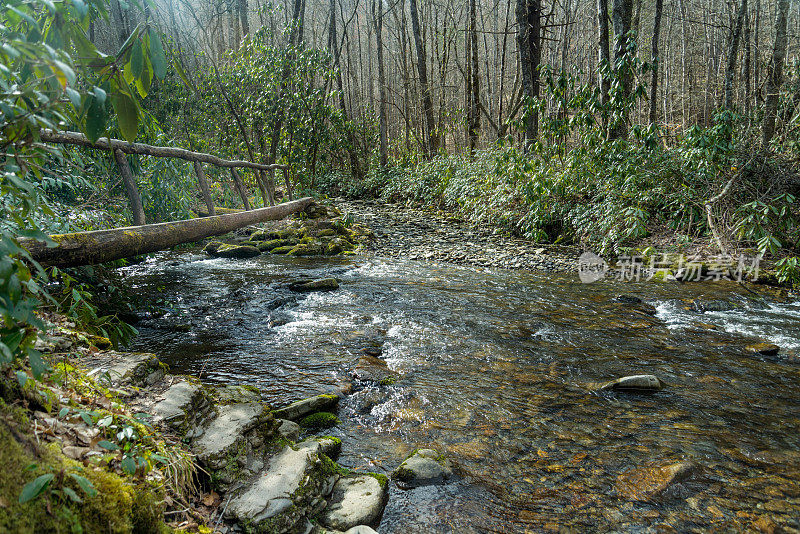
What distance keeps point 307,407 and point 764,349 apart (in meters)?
4.23

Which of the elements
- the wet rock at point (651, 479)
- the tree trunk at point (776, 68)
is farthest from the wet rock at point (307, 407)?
the tree trunk at point (776, 68)

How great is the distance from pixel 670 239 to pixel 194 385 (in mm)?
7654

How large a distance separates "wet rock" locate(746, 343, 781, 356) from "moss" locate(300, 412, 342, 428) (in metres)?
3.96

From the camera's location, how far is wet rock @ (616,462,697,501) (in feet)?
7.93

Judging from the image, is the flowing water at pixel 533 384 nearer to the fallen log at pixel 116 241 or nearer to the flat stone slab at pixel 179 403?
the flat stone slab at pixel 179 403

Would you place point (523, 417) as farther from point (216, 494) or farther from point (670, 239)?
point (670, 239)

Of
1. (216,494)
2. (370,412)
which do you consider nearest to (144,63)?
(216,494)

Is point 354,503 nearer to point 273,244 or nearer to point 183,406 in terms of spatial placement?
point 183,406

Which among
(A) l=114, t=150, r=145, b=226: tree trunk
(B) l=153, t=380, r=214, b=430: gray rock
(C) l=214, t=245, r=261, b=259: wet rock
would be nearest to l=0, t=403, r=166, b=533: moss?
(B) l=153, t=380, r=214, b=430: gray rock

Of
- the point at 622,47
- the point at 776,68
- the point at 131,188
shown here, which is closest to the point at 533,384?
the point at 131,188

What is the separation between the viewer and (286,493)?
6.90ft

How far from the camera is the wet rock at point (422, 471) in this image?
251 cm

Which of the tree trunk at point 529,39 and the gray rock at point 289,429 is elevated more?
the tree trunk at point 529,39

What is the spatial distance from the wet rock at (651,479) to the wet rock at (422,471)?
98 centimetres
